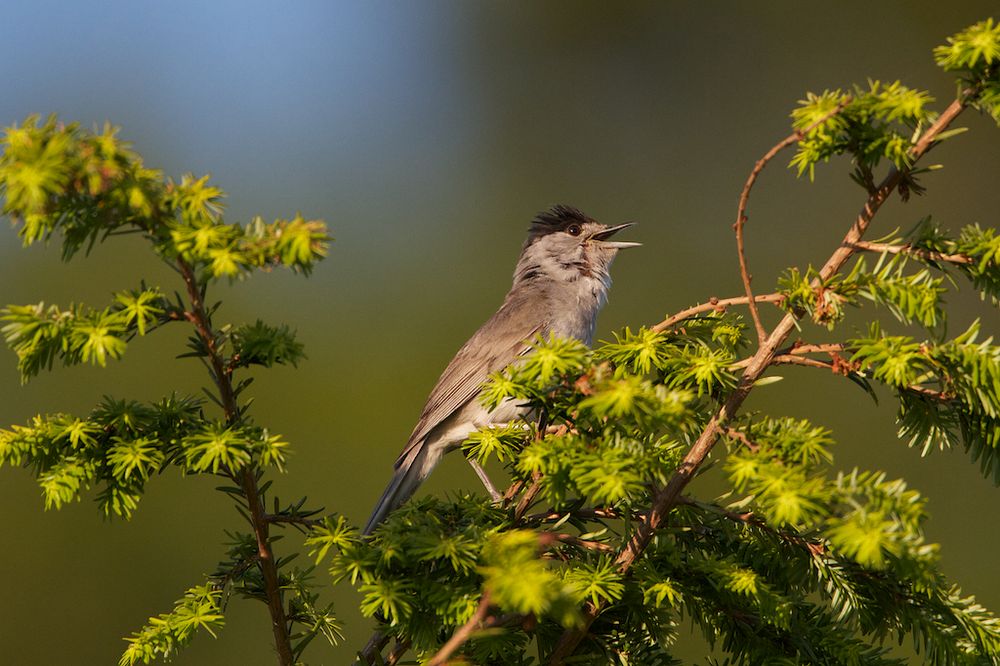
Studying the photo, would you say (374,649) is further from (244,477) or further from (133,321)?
(133,321)

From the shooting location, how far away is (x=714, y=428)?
2.04 metres

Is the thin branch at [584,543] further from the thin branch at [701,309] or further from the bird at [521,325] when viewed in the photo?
the bird at [521,325]

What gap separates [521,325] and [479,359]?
1.07 ft

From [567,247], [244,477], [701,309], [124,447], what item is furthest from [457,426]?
[124,447]

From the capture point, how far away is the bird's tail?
449 cm

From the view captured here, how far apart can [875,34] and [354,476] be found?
34.6 feet

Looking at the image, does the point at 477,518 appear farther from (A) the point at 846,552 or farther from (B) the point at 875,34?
(B) the point at 875,34

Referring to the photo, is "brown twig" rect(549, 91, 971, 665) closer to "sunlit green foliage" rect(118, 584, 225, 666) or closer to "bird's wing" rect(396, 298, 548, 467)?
"sunlit green foliage" rect(118, 584, 225, 666)

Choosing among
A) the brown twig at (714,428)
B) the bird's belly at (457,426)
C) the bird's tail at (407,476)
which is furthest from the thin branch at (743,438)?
the bird's belly at (457,426)

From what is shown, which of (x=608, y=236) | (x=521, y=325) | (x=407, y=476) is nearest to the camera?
(x=407, y=476)

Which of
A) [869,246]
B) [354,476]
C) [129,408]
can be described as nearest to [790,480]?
[869,246]

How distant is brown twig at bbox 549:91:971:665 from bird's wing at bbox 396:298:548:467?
2.67 metres

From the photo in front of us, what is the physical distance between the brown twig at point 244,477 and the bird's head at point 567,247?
12.3 feet

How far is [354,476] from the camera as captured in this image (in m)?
8.30
